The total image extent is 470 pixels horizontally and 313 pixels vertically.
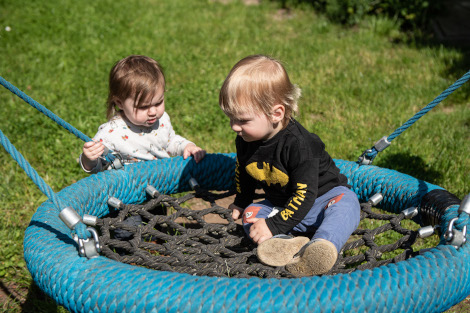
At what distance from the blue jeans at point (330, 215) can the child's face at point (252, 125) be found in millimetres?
451

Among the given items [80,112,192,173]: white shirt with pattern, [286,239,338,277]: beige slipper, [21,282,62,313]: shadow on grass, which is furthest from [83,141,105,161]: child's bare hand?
[286,239,338,277]: beige slipper

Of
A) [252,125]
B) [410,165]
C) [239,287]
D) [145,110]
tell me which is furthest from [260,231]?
[410,165]

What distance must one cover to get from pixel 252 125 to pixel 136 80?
86cm

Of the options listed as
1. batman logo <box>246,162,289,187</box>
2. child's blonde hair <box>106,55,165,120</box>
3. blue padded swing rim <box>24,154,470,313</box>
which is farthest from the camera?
child's blonde hair <box>106,55,165,120</box>

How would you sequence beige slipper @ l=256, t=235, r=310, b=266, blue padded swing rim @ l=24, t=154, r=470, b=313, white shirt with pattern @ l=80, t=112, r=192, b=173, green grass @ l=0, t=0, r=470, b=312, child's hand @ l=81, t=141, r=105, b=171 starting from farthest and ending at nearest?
green grass @ l=0, t=0, r=470, b=312 → white shirt with pattern @ l=80, t=112, r=192, b=173 → child's hand @ l=81, t=141, r=105, b=171 → beige slipper @ l=256, t=235, r=310, b=266 → blue padded swing rim @ l=24, t=154, r=470, b=313

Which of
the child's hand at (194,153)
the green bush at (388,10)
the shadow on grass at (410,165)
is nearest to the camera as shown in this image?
the child's hand at (194,153)

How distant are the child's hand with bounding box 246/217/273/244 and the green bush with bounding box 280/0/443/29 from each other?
4.91m

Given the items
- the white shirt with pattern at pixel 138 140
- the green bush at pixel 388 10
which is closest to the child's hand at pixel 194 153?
the white shirt with pattern at pixel 138 140

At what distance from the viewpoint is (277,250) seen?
78.5 inches

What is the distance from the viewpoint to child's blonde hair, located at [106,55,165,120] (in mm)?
2676

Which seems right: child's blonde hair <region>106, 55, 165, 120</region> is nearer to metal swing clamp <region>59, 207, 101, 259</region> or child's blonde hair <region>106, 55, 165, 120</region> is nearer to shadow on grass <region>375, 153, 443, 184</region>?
metal swing clamp <region>59, 207, 101, 259</region>

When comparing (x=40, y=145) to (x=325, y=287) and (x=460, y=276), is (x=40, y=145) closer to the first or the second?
(x=325, y=287)

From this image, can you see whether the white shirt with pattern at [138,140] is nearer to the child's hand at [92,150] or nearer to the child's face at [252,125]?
the child's hand at [92,150]

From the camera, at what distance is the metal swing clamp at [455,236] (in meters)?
1.81
